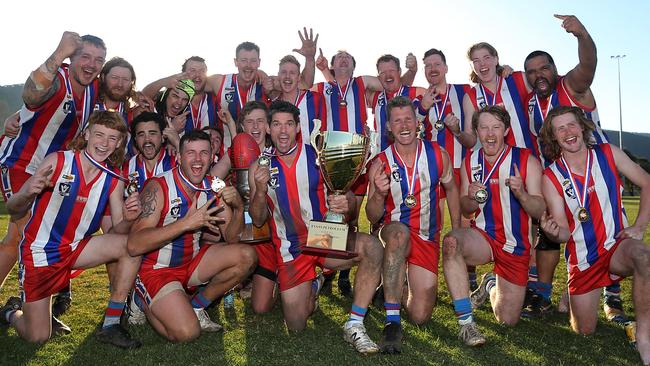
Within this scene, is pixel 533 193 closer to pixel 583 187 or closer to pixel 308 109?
pixel 583 187

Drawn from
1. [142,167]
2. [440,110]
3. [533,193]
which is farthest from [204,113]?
[533,193]

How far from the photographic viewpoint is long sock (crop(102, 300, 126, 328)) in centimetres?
402

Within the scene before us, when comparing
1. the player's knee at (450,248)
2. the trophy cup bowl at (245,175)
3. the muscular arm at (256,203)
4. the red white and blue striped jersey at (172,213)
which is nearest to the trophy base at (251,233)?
the trophy cup bowl at (245,175)

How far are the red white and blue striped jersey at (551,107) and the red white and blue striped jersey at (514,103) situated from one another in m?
0.07

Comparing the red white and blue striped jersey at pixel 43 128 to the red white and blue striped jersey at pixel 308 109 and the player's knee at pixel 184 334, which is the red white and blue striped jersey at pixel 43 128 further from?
the red white and blue striped jersey at pixel 308 109

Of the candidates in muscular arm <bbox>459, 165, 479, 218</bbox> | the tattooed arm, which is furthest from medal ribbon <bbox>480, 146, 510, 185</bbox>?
the tattooed arm

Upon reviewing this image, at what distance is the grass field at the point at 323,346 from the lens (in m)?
3.56

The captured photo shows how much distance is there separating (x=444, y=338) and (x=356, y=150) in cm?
161

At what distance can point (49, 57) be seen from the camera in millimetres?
4383

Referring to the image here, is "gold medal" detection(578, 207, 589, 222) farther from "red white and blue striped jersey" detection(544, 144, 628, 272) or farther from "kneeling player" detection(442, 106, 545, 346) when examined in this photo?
"kneeling player" detection(442, 106, 545, 346)

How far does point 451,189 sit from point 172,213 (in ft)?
7.99

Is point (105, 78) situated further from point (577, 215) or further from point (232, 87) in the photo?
point (577, 215)

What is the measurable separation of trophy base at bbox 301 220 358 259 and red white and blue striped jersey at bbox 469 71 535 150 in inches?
98.9

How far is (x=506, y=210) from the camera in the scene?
4574 mm
